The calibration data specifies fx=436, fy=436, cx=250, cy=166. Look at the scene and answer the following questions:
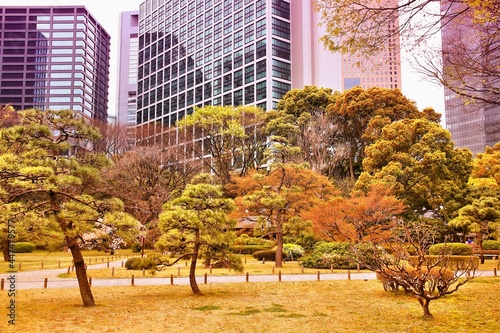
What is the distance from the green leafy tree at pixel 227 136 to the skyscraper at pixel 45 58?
6877 cm

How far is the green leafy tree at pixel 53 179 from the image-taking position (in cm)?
1166

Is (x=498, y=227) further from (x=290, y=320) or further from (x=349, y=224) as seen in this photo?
(x=290, y=320)

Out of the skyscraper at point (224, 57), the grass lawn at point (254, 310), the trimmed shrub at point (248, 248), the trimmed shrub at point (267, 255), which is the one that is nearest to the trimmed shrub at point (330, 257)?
the trimmed shrub at point (267, 255)

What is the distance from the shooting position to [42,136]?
12.8 m

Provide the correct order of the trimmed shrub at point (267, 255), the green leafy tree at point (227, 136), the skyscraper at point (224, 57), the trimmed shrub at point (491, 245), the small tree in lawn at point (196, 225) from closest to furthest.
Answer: the small tree in lawn at point (196, 225) < the trimmed shrub at point (267, 255) < the trimmed shrub at point (491, 245) < the green leafy tree at point (227, 136) < the skyscraper at point (224, 57)

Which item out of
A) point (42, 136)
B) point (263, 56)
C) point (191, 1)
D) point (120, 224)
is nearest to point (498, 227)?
point (120, 224)

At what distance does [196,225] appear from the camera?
1507 centimetres

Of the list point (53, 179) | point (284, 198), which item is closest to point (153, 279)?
point (284, 198)

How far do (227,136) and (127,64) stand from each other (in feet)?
346

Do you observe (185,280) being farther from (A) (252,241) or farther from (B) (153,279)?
(A) (252,241)

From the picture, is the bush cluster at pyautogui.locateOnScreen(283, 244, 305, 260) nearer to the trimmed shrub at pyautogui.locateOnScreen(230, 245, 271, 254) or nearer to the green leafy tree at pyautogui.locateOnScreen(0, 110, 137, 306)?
the trimmed shrub at pyautogui.locateOnScreen(230, 245, 271, 254)

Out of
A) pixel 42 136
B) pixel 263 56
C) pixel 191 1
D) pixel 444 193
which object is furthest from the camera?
pixel 191 1

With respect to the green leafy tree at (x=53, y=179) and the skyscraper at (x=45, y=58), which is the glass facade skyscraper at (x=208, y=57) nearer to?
the skyscraper at (x=45, y=58)

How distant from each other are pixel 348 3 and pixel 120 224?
865 cm
